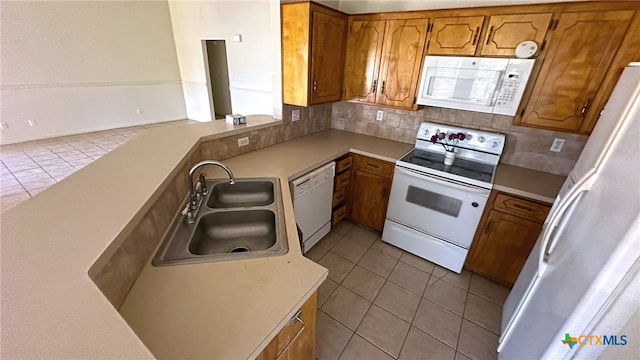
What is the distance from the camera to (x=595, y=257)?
86cm

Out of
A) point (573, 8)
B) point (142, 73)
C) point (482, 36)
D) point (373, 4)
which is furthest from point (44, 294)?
point (142, 73)

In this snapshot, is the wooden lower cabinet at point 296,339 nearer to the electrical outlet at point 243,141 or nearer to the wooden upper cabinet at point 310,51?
the electrical outlet at point 243,141

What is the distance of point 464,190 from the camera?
196cm

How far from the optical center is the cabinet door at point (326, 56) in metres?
2.12

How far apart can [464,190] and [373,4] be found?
79.9 inches

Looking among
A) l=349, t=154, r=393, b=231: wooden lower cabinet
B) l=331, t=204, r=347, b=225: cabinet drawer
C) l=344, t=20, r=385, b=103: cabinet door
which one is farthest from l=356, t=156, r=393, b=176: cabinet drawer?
l=344, t=20, r=385, b=103: cabinet door

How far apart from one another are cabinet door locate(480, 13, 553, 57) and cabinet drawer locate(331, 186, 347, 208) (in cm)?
165

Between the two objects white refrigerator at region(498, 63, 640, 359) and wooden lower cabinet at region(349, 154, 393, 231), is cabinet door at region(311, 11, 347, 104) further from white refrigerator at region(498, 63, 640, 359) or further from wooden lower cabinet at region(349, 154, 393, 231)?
white refrigerator at region(498, 63, 640, 359)

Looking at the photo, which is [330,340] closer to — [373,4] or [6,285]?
[6,285]

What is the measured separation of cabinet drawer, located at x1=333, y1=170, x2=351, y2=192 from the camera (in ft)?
8.11

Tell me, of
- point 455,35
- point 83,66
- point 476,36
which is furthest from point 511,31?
point 83,66

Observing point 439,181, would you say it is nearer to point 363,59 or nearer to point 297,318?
point 363,59

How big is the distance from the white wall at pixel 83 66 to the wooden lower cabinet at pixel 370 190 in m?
5.63

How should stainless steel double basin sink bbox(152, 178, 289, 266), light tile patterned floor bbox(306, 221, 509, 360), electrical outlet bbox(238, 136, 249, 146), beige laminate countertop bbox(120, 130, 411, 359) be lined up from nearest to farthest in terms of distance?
1. beige laminate countertop bbox(120, 130, 411, 359)
2. stainless steel double basin sink bbox(152, 178, 289, 266)
3. light tile patterned floor bbox(306, 221, 509, 360)
4. electrical outlet bbox(238, 136, 249, 146)
